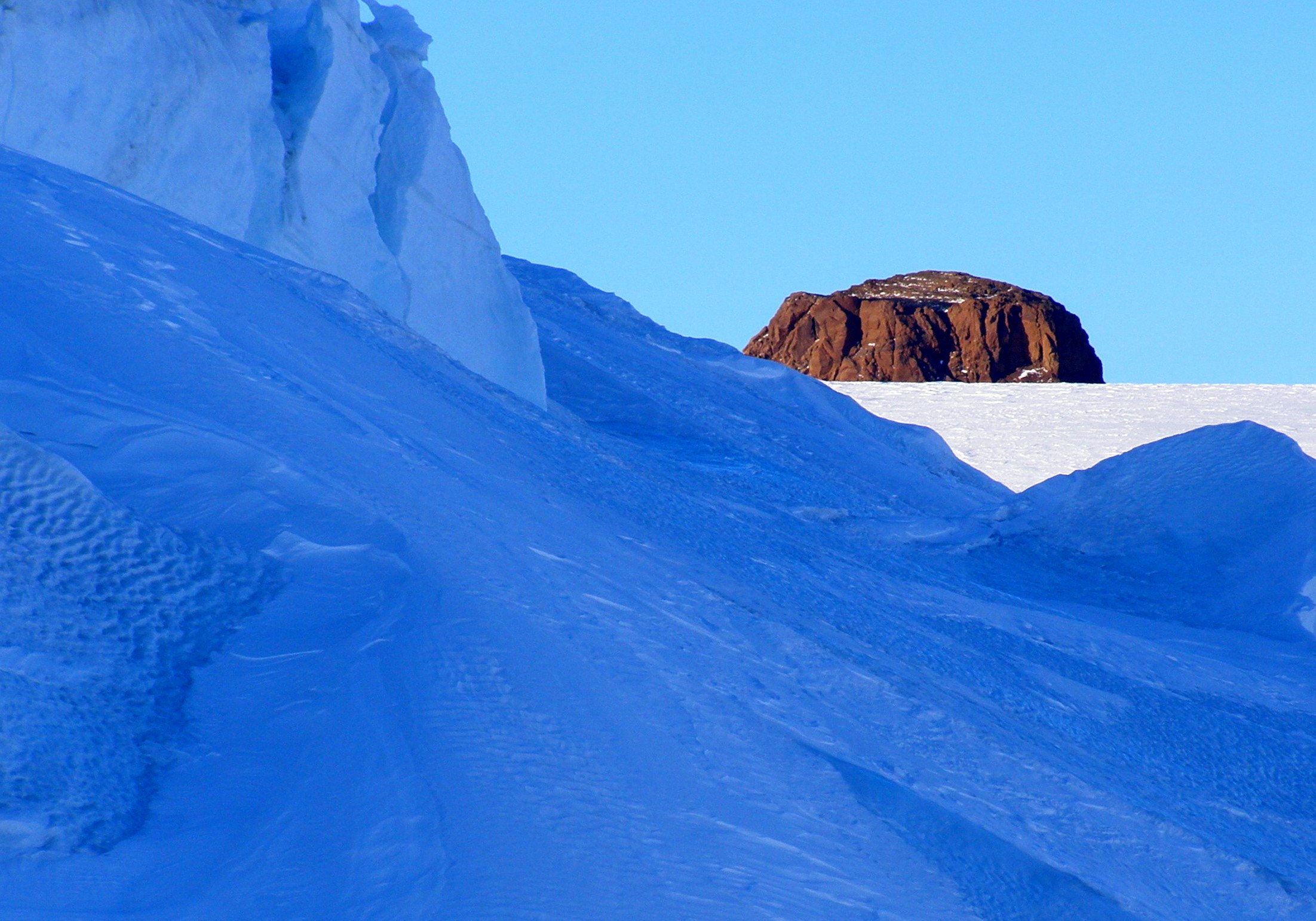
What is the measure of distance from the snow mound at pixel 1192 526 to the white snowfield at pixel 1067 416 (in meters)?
3.38

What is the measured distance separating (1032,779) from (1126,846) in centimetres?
22

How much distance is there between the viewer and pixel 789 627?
2969 millimetres

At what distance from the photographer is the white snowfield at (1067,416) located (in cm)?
1021

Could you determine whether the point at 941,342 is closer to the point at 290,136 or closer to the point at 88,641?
the point at 290,136

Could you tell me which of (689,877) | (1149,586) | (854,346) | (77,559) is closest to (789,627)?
(689,877)

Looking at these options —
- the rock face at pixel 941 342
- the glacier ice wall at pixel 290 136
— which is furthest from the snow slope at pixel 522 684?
the rock face at pixel 941 342

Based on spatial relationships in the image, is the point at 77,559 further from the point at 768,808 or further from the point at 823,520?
the point at 823,520

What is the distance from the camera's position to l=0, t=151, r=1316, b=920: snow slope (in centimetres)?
178

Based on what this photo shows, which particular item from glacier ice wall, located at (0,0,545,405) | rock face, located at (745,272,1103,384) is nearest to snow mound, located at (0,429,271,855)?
glacier ice wall, located at (0,0,545,405)

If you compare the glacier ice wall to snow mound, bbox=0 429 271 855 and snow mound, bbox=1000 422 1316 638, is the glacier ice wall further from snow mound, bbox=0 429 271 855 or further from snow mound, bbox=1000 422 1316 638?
snow mound, bbox=0 429 271 855

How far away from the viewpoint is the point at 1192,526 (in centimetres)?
564

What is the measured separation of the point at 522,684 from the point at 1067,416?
10.3 meters

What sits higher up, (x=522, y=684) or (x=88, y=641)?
(x=522, y=684)

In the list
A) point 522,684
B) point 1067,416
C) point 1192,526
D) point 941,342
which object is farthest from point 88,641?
point 941,342
